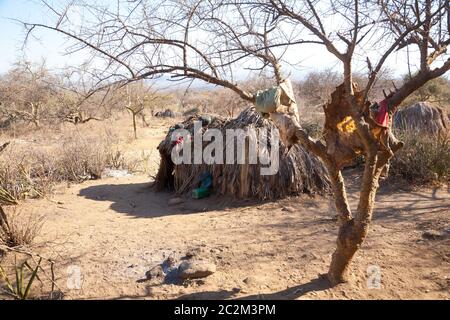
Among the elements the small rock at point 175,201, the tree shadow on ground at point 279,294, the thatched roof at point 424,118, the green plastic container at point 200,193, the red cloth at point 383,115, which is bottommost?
the tree shadow on ground at point 279,294

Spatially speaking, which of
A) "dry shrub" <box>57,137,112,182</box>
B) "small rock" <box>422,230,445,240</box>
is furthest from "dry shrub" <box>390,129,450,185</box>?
"dry shrub" <box>57,137,112,182</box>

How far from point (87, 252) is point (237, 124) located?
3217 mm

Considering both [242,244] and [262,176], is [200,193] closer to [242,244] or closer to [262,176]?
[262,176]

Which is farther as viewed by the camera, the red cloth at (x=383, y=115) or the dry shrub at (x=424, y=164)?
the dry shrub at (x=424, y=164)

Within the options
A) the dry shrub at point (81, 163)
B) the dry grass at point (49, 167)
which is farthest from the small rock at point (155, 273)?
the dry shrub at point (81, 163)

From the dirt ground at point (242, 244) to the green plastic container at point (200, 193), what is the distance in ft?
0.34

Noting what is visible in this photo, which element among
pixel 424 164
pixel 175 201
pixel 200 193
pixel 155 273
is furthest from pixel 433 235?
pixel 175 201

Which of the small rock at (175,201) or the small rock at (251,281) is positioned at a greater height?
the small rock at (175,201)

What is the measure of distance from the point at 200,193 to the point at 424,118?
21.6 feet

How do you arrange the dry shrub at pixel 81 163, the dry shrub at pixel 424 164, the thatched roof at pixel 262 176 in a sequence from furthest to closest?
the dry shrub at pixel 81 163, the dry shrub at pixel 424 164, the thatched roof at pixel 262 176

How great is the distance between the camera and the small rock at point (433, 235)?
4184mm

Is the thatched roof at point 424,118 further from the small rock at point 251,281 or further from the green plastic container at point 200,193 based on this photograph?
the small rock at point 251,281

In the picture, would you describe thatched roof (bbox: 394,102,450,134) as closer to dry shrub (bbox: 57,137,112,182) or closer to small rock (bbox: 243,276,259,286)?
dry shrub (bbox: 57,137,112,182)

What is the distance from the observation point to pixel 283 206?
227 inches
